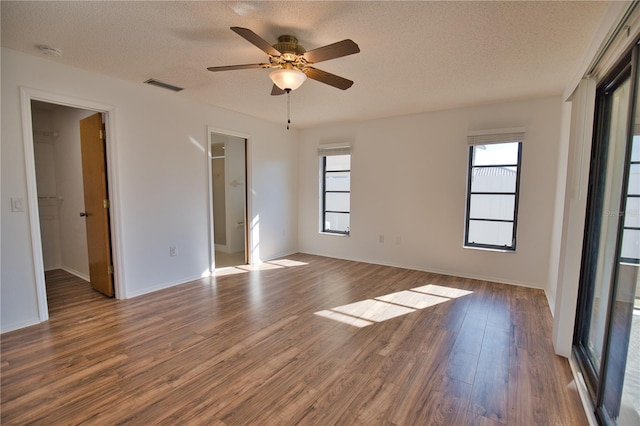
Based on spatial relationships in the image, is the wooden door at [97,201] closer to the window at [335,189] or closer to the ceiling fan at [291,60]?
the ceiling fan at [291,60]

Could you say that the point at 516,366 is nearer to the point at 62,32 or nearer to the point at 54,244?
the point at 62,32

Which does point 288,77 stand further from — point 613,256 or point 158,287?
point 158,287

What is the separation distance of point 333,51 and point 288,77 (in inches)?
17.1

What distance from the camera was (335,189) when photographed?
5891 millimetres

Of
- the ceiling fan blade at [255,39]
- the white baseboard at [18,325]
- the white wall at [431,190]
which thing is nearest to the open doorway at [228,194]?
the white wall at [431,190]

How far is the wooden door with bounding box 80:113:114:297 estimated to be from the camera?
3.49 metres

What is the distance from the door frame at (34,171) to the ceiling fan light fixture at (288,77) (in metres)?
2.21

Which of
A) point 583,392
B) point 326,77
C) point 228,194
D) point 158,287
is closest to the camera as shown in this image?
point 583,392

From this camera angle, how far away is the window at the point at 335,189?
5.68 metres

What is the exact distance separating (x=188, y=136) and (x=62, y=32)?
183 cm

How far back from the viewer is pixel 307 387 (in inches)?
79.8

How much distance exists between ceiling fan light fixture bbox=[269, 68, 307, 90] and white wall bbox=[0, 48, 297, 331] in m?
2.16

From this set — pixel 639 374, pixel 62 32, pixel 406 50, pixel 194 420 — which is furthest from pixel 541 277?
pixel 62 32

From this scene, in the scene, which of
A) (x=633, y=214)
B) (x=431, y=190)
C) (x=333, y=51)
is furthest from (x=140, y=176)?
(x=633, y=214)
